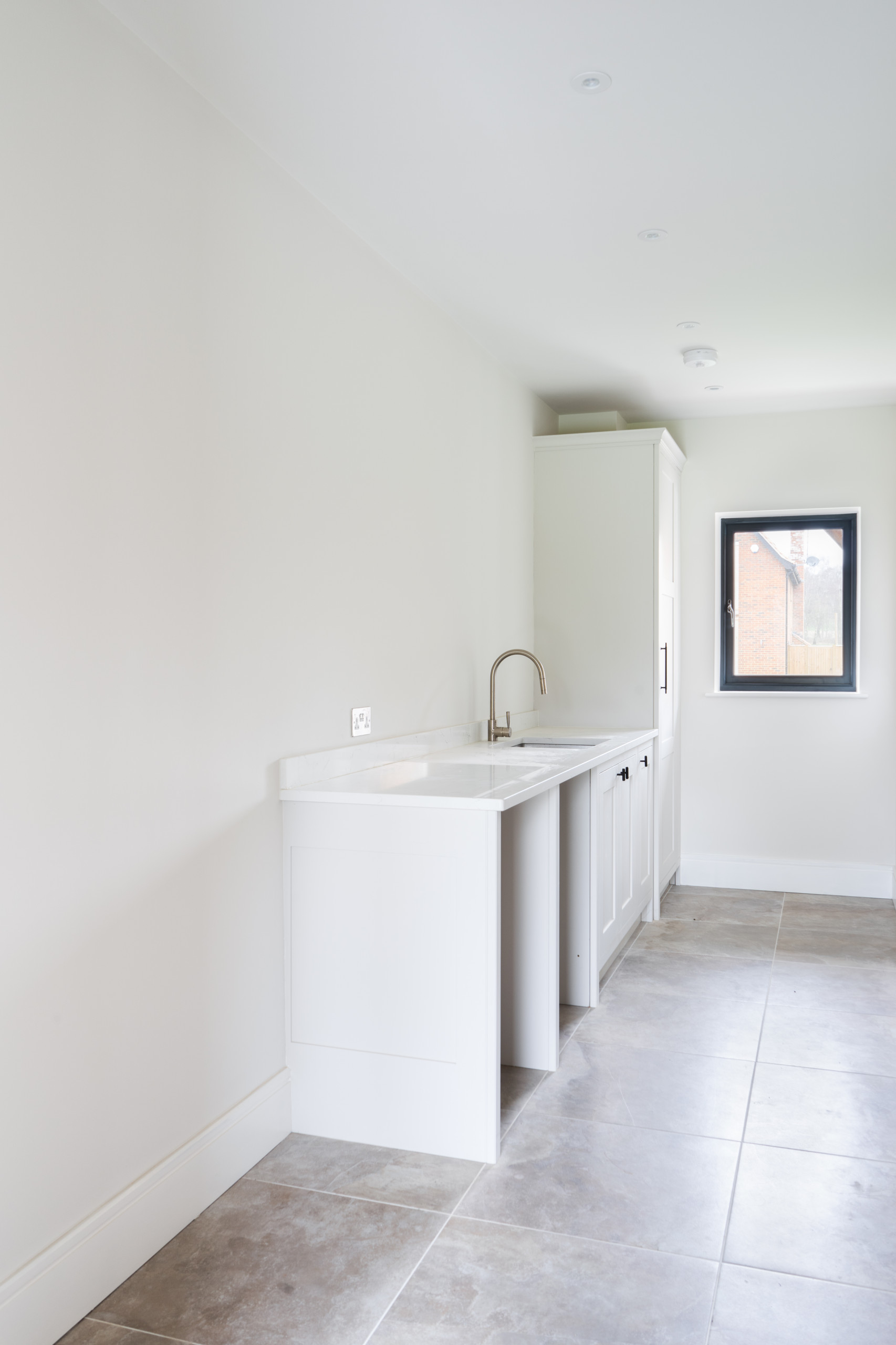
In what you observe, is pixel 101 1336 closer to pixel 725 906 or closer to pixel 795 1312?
pixel 795 1312

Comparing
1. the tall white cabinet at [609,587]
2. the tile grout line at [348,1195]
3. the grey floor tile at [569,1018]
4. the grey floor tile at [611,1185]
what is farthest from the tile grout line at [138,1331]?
the tall white cabinet at [609,587]

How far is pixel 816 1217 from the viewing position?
83.8 inches

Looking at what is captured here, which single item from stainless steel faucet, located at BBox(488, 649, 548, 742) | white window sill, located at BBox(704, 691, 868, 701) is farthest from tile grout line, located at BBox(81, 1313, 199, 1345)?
white window sill, located at BBox(704, 691, 868, 701)

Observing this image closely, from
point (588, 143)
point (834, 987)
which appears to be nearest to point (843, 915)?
point (834, 987)

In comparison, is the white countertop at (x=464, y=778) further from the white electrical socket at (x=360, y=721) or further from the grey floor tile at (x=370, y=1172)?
the grey floor tile at (x=370, y=1172)

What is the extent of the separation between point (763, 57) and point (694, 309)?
1.56 m

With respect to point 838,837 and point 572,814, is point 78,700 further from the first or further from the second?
point 838,837

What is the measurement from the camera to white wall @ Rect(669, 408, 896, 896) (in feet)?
16.6

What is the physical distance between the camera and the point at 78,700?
1818 mm

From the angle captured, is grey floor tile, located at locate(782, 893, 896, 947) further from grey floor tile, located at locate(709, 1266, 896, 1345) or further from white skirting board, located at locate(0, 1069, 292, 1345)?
white skirting board, located at locate(0, 1069, 292, 1345)

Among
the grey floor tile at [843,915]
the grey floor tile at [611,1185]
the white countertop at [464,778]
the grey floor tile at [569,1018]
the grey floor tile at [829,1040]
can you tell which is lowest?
the grey floor tile at [843,915]

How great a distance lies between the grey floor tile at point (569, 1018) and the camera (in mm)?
3160

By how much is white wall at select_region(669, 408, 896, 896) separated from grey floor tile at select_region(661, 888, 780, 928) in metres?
0.16

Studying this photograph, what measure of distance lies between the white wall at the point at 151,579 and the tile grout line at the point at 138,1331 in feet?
0.62
